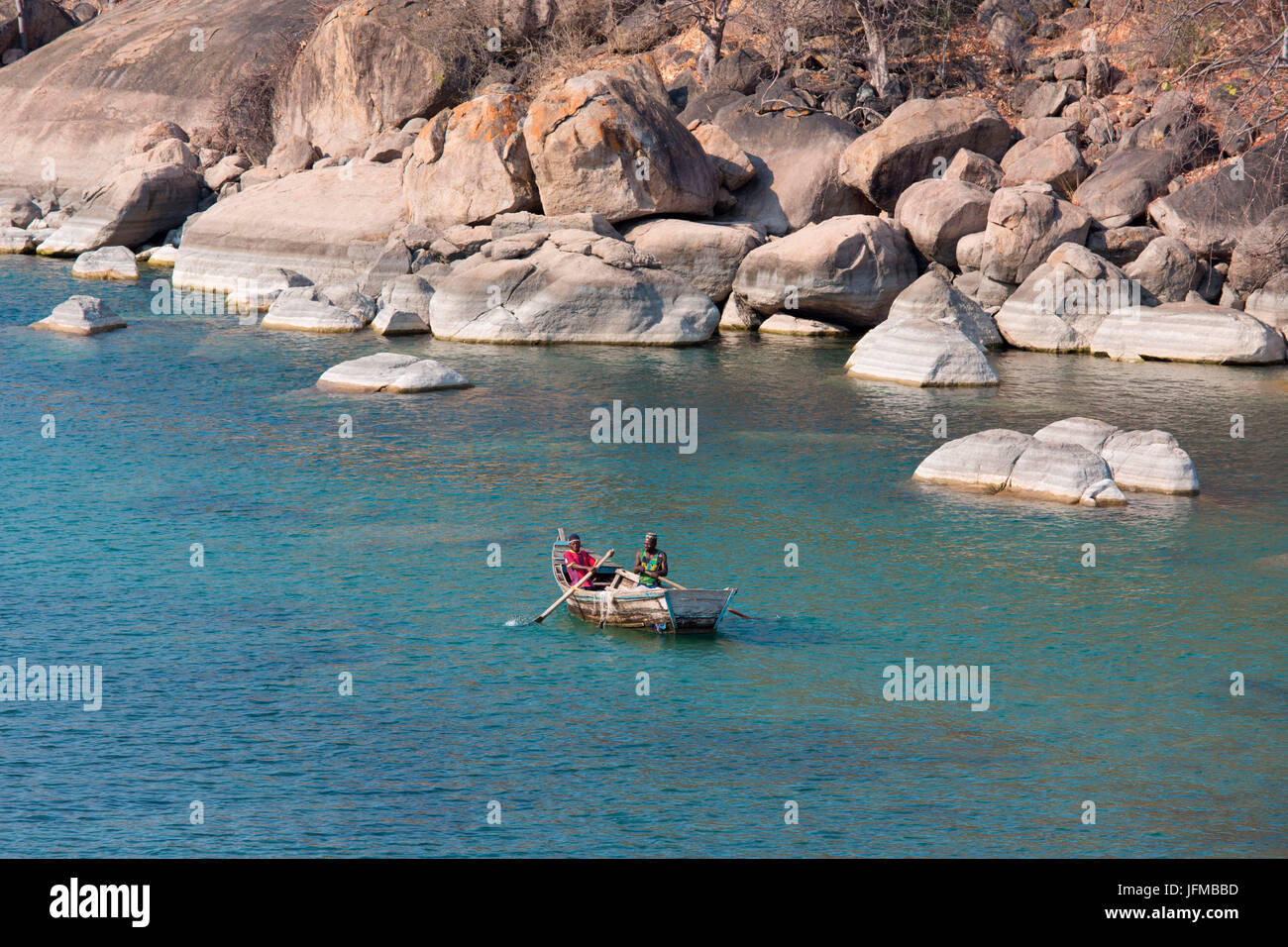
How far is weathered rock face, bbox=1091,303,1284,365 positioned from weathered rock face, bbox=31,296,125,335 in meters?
24.8

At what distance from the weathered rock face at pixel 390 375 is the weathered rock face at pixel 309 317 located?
22.3 ft

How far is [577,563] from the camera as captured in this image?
58.0 ft

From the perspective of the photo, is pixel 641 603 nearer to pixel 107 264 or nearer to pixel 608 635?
pixel 608 635

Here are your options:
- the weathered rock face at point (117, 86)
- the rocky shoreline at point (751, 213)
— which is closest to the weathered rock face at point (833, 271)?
the rocky shoreline at point (751, 213)

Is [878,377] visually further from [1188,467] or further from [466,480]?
[466,480]

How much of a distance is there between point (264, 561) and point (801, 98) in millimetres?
29519

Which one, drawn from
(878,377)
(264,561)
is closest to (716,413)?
(878,377)

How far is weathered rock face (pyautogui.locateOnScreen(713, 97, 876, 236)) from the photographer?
1650 inches

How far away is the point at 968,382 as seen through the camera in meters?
31.5

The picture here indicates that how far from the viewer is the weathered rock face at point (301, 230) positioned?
42.8 meters

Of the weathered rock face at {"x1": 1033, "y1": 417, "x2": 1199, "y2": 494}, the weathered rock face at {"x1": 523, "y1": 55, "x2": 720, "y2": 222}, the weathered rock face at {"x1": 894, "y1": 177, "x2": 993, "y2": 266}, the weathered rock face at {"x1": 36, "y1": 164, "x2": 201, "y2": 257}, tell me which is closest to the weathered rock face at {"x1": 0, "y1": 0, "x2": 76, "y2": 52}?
the weathered rock face at {"x1": 36, "y1": 164, "x2": 201, "y2": 257}

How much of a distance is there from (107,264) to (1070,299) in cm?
2916

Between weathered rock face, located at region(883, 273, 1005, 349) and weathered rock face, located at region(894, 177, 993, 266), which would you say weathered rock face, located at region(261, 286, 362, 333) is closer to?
weathered rock face, located at region(883, 273, 1005, 349)

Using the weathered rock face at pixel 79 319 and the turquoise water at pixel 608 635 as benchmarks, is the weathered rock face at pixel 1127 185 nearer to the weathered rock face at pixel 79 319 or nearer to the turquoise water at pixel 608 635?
the turquoise water at pixel 608 635
